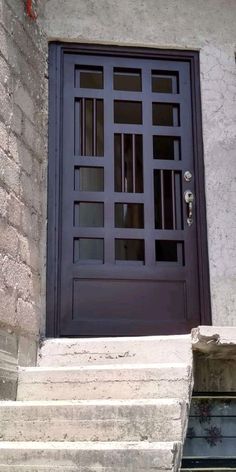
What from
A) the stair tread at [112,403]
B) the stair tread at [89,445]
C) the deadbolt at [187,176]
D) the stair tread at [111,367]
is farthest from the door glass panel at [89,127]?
the stair tread at [89,445]

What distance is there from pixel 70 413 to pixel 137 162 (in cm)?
203

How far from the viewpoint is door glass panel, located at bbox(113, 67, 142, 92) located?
14.5 feet

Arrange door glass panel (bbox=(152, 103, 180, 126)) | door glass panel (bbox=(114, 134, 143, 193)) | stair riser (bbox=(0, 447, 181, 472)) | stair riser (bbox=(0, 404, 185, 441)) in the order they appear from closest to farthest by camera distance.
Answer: stair riser (bbox=(0, 447, 181, 472)) < stair riser (bbox=(0, 404, 185, 441)) < door glass panel (bbox=(114, 134, 143, 193)) < door glass panel (bbox=(152, 103, 180, 126))

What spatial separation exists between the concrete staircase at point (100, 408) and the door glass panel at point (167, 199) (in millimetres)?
1027

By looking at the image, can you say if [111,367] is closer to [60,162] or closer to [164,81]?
[60,162]

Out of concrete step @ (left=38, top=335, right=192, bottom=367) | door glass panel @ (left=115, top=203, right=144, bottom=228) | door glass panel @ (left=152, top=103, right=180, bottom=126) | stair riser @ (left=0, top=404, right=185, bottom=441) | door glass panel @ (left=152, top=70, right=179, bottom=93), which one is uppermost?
door glass panel @ (left=152, top=70, right=179, bottom=93)

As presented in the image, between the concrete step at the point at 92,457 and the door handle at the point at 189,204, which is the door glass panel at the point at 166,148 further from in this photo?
the concrete step at the point at 92,457

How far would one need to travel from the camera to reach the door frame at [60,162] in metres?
4.03

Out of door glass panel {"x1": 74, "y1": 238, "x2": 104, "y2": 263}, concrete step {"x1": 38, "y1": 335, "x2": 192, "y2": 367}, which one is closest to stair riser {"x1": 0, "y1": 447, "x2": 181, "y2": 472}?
concrete step {"x1": 38, "y1": 335, "x2": 192, "y2": 367}

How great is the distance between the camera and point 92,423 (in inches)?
105

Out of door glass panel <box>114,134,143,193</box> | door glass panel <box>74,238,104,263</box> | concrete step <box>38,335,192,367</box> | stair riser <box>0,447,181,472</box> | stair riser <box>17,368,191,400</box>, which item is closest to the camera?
stair riser <box>0,447,181,472</box>

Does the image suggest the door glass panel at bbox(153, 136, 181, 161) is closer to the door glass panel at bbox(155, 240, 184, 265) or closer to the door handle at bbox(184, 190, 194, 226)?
the door handle at bbox(184, 190, 194, 226)

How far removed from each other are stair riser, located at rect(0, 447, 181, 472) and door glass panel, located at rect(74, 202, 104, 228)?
6.36ft

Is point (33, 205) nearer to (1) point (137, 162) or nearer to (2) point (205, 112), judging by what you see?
(1) point (137, 162)
